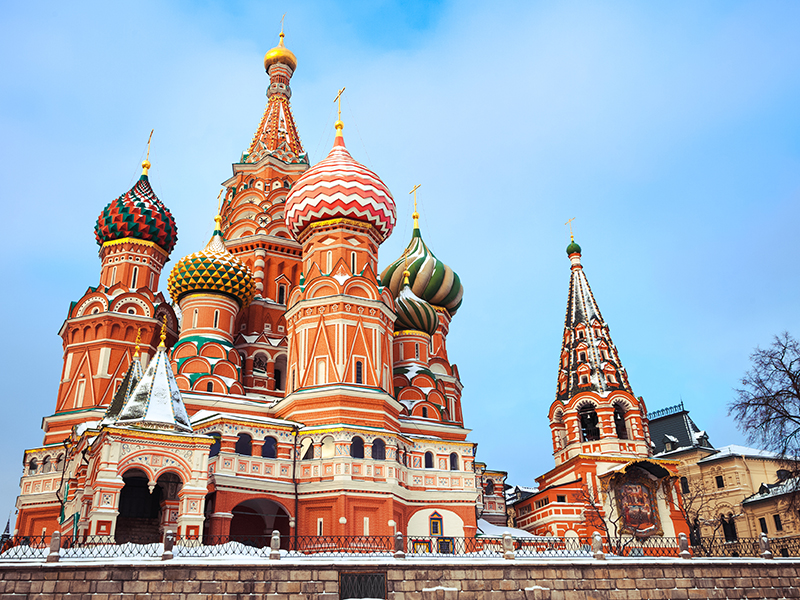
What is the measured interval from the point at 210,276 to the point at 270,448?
7869 millimetres

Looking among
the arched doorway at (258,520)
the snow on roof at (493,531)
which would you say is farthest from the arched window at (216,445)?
the snow on roof at (493,531)

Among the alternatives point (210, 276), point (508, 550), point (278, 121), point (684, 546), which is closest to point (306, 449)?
point (210, 276)

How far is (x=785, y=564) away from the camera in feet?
51.1

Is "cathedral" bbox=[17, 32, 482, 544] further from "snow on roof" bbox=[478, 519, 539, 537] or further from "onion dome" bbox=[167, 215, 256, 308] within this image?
"snow on roof" bbox=[478, 519, 539, 537]

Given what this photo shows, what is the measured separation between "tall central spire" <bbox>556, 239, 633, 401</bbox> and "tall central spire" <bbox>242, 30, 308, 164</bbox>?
15.5 m

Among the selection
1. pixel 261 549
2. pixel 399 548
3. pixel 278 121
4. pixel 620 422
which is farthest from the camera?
pixel 278 121

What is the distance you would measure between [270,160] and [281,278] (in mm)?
6465

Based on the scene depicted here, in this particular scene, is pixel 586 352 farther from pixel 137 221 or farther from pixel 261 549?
pixel 261 549

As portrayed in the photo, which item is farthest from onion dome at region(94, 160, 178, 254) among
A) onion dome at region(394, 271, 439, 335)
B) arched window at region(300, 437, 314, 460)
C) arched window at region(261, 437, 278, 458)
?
arched window at region(300, 437, 314, 460)

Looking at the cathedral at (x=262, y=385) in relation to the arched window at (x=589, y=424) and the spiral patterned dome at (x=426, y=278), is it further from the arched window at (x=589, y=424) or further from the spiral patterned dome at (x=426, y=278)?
the arched window at (x=589, y=424)

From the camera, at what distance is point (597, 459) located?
98.6 feet

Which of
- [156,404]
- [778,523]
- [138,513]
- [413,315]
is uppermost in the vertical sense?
[413,315]

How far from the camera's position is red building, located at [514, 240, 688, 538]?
95.1 feet

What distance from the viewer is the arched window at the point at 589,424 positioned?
32094 mm
